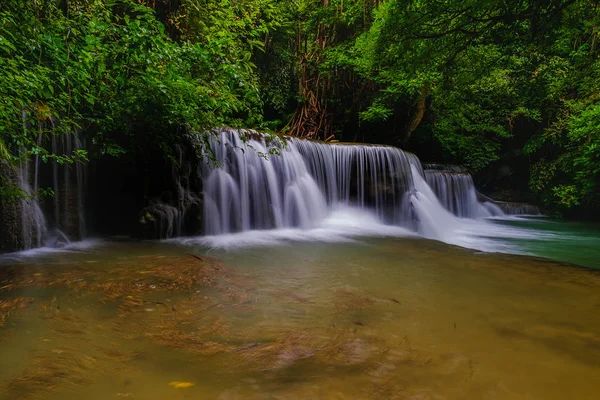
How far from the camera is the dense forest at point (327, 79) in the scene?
12.7 feet

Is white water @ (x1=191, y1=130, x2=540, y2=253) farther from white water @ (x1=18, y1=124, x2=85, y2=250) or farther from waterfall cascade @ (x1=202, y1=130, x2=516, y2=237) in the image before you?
white water @ (x1=18, y1=124, x2=85, y2=250)

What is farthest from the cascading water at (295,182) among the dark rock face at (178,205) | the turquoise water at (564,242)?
the turquoise water at (564,242)

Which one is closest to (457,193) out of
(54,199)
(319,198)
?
(319,198)

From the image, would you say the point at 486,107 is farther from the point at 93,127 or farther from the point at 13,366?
the point at 13,366

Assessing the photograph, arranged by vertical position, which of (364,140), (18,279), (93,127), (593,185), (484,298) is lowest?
(484,298)

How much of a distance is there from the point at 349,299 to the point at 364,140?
1377cm

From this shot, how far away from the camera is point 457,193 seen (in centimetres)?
1345

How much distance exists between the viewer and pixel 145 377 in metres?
1.69

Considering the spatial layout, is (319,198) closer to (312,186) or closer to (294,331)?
(312,186)

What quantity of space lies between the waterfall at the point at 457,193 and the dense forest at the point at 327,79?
2717 mm

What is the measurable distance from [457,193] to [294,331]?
42.7 ft

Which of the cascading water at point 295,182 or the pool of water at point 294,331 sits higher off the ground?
the cascading water at point 295,182

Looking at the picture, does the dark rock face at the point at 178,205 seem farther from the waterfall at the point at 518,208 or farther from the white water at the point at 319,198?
the waterfall at the point at 518,208

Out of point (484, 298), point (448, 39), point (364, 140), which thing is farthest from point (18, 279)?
point (364, 140)
